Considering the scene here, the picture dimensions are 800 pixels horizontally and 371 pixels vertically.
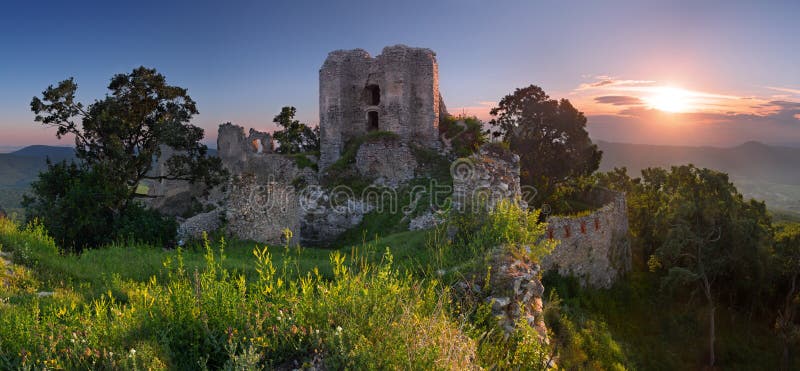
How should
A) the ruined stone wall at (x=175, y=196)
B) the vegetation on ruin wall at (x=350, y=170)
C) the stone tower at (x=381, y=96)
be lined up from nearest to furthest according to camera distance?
the vegetation on ruin wall at (x=350, y=170), the stone tower at (x=381, y=96), the ruined stone wall at (x=175, y=196)

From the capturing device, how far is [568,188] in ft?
72.6

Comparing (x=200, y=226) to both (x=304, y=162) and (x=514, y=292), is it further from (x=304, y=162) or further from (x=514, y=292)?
→ (x=304, y=162)

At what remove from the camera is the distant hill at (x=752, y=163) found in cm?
8912

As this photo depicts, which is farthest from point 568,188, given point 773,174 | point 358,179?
point 773,174

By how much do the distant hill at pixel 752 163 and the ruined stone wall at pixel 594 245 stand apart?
227ft

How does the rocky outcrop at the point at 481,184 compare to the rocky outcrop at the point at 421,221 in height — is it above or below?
above

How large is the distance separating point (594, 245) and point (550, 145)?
282 inches

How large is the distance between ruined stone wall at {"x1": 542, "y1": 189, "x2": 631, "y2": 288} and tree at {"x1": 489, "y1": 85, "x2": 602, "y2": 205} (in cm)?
271

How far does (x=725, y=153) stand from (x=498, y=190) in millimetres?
126095

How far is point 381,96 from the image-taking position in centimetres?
2470

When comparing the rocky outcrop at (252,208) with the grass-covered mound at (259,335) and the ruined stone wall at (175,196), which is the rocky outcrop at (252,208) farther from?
the ruined stone wall at (175,196)

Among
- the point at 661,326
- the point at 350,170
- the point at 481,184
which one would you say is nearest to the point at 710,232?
the point at 661,326

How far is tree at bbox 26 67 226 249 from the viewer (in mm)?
14062

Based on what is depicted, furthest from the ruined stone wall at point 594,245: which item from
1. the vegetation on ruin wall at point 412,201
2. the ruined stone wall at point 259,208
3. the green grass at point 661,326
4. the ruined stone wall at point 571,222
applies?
the ruined stone wall at point 259,208
